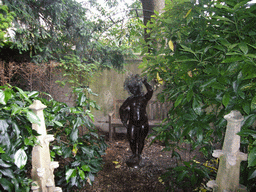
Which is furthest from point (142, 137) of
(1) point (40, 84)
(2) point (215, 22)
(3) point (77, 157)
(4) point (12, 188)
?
(1) point (40, 84)

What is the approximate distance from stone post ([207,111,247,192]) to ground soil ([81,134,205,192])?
0.76 metres

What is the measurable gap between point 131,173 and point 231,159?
2012 mm

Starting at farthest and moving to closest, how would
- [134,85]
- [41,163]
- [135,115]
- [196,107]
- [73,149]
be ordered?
[135,115], [134,85], [73,149], [41,163], [196,107]

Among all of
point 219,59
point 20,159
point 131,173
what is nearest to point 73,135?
point 20,159

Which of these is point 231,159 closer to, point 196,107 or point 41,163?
point 196,107

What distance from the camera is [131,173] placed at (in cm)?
262

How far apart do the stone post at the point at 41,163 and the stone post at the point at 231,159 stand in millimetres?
1350

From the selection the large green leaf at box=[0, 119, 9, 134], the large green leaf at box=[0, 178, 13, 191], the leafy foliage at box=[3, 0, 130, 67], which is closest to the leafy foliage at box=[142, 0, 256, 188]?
the large green leaf at box=[0, 119, 9, 134]

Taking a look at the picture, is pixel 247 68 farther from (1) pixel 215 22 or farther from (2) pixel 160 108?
(2) pixel 160 108

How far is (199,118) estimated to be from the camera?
96 centimetres

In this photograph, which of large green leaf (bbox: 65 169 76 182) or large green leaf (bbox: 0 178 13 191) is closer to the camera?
large green leaf (bbox: 0 178 13 191)

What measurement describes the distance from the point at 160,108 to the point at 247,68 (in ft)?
12.6

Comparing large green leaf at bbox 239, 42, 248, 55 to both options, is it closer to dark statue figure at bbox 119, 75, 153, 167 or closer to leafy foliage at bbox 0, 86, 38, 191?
leafy foliage at bbox 0, 86, 38, 191

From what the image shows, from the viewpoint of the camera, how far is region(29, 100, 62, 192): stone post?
1.32 metres
